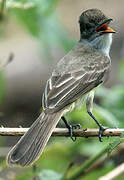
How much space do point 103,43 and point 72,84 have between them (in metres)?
0.94

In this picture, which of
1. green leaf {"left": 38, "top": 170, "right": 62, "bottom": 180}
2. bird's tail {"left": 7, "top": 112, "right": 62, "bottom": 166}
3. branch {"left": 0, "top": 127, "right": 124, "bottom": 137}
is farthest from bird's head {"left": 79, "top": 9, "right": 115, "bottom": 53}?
green leaf {"left": 38, "top": 170, "right": 62, "bottom": 180}

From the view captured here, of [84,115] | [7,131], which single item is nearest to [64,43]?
[84,115]

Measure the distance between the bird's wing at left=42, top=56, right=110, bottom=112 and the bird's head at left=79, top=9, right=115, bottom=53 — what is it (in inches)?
10.9

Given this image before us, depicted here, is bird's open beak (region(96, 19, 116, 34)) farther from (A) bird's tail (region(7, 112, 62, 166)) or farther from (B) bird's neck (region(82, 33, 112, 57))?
(A) bird's tail (region(7, 112, 62, 166))

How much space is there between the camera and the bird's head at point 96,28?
5926 mm

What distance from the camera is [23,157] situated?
441 cm

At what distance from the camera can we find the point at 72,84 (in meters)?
5.40

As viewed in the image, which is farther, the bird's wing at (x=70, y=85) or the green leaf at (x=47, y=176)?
the bird's wing at (x=70, y=85)

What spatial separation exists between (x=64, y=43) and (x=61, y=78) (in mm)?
462

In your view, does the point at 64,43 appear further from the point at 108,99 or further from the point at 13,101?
the point at 13,101

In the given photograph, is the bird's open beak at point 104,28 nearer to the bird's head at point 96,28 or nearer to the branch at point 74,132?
the bird's head at point 96,28

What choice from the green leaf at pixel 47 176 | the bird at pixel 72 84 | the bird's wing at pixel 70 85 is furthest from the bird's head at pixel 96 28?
the green leaf at pixel 47 176

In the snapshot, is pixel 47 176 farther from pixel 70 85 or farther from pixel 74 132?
pixel 70 85

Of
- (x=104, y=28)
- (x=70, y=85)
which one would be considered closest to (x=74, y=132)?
(x=70, y=85)
